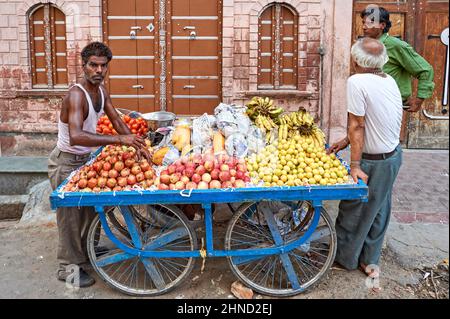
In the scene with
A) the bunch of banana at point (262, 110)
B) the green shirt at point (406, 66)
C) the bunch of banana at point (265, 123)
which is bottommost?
the bunch of banana at point (265, 123)

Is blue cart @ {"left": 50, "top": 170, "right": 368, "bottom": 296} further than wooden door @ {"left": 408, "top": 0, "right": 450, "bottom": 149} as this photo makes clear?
No

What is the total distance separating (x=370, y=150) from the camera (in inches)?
162

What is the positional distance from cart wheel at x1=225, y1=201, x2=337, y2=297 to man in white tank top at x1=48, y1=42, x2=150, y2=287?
42.5 inches

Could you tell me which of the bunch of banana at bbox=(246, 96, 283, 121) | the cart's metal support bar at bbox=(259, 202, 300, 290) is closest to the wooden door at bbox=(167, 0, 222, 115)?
the bunch of banana at bbox=(246, 96, 283, 121)

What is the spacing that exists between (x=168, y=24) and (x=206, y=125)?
153 inches

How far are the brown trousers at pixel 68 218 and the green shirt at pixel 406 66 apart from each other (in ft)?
10.5

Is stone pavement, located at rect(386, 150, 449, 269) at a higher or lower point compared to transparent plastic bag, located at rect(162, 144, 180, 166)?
lower

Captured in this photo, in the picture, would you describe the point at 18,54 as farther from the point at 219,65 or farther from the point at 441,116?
the point at 441,116

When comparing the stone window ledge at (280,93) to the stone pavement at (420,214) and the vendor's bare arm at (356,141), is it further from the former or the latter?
the vendor's bare arm at (356,141)

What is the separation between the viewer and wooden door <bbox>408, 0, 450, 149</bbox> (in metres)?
7.96

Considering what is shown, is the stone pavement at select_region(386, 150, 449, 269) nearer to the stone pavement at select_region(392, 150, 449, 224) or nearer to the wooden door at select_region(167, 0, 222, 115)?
the stone pavement at select_region(392, 150, 449, 224)

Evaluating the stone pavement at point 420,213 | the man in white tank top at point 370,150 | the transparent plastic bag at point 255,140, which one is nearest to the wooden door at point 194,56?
the stone pavement at point 420,213

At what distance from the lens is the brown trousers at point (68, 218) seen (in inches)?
169

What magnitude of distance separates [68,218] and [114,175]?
2.48 feet
